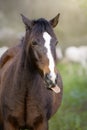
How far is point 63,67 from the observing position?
7641mm

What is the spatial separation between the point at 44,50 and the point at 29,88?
59 cm

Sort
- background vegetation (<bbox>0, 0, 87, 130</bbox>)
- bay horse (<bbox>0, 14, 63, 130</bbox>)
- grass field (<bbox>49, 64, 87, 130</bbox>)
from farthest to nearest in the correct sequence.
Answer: background vegetation (<bbox>0, 0, 87, 130</bbox>) < grass field (<bbox>49, 64, 87, 130</bbox>) < bay horse (<bbox>0, 14, 63, 130</bbox>)

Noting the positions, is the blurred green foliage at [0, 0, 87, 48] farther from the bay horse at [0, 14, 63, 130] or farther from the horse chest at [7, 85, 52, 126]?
the horse chest at [7, 85, 52, 126]

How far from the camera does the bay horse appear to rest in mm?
5363

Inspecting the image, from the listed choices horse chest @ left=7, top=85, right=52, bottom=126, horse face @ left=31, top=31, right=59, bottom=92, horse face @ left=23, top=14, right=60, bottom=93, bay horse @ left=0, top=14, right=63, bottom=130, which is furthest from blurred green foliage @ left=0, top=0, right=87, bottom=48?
horse face @ left=31, top=31, right=59, bottom=92

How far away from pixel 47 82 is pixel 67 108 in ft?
7.73

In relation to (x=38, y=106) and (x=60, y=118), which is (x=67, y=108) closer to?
(x=60, y=118)

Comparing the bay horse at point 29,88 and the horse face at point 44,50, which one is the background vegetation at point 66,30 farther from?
the horse face at point 44,50

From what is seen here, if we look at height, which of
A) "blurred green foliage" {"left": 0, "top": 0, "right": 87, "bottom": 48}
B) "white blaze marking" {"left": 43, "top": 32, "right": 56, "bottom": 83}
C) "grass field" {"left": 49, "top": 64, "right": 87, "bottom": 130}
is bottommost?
"grass field" {"left": 49, "top": 64, "right": 87, "bottom": 130}

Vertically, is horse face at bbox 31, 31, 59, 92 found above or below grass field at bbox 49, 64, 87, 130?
above

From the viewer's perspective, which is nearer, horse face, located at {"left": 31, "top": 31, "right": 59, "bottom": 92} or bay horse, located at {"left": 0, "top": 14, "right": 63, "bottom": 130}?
horse face, located at {"left": 31, "top": 31, "right": 59, "bottom": 92}

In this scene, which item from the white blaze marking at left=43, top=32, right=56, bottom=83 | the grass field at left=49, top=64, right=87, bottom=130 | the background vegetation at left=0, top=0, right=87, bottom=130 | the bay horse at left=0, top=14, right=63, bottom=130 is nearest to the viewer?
the white blaze marking at left=43, top=32, right=56, bottom=83

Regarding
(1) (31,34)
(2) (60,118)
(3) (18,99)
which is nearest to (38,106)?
(3) (18,99)

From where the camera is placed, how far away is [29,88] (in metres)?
5.70
